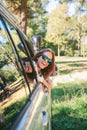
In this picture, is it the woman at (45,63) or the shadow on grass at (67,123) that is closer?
the woman at (45,63)

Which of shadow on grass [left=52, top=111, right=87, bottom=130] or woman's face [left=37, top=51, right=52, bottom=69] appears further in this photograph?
shadow on grass [left=52, top=111, right=87, bottom=130]

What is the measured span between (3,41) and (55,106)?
552 centimetres

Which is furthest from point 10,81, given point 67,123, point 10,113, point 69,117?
point 69,117

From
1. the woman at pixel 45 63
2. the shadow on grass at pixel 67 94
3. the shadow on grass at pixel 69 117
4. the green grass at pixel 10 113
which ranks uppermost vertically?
the green grass at pixel 10 113

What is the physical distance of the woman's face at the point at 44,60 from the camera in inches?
143

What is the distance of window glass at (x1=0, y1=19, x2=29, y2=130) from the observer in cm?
205

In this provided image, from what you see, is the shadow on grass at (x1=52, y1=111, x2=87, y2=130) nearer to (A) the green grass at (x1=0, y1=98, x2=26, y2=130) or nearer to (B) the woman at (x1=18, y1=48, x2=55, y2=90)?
(B) the woman at (x1=18, y1=48, x2=55, y2=90)

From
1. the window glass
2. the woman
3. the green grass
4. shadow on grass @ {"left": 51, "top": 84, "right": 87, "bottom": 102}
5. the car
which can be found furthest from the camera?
shadow on grass @ {"left": 51, "top": 84, "right": 87, "bottom": 102}

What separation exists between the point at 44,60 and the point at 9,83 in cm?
146

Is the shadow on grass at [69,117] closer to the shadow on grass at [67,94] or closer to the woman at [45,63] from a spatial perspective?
the shadow on grass at [67,94]

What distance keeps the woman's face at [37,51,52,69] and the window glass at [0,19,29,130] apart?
1.13m

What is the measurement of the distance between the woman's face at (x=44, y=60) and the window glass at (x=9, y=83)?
3.69 feet

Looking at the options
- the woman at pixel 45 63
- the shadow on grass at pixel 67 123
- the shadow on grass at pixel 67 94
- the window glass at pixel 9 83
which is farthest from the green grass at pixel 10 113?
the shadow on grass at pixel 67 94

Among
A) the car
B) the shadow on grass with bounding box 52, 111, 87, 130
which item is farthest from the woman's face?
the shadow on grass with bounding box 52, 111, 87, 130
